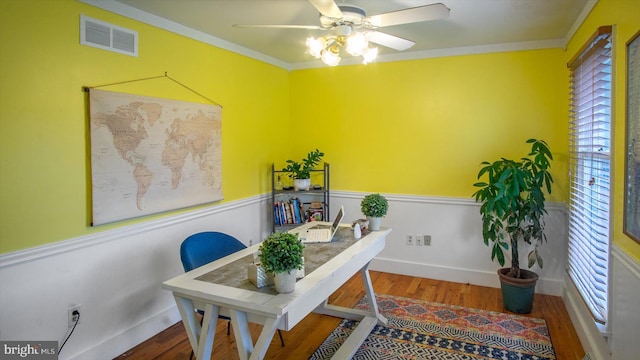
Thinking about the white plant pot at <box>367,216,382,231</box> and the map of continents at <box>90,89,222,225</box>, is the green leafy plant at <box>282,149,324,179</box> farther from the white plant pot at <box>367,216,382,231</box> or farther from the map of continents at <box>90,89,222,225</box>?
the white plant pot at <box>367,216,382,231</box>

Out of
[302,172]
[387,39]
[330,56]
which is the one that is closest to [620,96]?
[387,39]

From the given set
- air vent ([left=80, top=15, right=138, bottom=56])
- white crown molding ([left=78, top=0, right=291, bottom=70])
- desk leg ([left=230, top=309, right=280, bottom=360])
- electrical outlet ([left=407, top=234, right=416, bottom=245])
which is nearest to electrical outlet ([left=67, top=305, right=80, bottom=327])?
desk leg ([left=230, top=309, right=280, bottom=360])

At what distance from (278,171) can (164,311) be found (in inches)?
69.8

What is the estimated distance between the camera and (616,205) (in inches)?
84.1

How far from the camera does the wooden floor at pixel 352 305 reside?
2.73 meters

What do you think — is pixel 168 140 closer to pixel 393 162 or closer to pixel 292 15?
pixel 292 15

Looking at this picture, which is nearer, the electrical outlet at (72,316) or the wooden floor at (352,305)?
the electrical outlet at (72,316)

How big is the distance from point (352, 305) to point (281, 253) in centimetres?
200

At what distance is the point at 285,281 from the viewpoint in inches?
70.9

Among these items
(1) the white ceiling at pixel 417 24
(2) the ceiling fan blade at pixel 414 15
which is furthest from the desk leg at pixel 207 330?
(1) the white ceiling at pixel 417 24

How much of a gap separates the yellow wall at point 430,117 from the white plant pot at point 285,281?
268 centimetres

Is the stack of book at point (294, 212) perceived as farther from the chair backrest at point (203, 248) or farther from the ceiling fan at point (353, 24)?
the ceiling fan at point (353, 24)

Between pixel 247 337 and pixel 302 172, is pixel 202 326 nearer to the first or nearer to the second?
pixel 247 337

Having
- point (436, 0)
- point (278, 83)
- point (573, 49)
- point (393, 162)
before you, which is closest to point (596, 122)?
point (573, 49)
